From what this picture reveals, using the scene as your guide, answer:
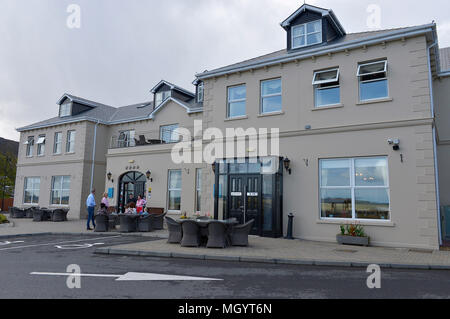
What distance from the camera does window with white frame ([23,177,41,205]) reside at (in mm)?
25531

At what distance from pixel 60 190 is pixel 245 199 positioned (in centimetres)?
1671

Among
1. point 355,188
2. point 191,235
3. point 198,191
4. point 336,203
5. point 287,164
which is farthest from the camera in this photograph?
point 198,191

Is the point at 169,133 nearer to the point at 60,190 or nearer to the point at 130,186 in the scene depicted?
the point at 130,186

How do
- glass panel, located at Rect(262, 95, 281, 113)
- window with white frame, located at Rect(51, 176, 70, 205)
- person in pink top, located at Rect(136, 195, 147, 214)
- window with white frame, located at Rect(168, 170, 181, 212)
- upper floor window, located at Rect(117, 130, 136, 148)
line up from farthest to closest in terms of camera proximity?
window with white frame, located at Rect(51, 176, 70, 205) < upper floor window, located at Rect(117, 130, 136, 148) < window with white frame, located at Rect(168, 170, 181, 212) < person in pink top, located at Rect(136, 195, 147, 214) < glass panel, located at Rect(262, 95, 281, 113)

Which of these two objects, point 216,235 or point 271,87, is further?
point 271,87

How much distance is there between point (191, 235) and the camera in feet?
34.3

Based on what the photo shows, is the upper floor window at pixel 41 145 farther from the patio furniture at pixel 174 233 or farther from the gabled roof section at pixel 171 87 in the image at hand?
the patio furniture at pixel 174 233

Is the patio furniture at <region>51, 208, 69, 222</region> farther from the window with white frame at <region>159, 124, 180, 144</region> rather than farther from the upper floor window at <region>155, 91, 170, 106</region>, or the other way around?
the upper floor window at <region>155, 91, 170, 106</region>

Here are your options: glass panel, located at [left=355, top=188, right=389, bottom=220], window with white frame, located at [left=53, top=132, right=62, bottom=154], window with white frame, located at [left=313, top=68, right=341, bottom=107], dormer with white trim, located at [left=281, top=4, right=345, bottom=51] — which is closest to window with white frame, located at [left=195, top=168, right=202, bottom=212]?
window with white frame, located at [left=313, top=68, right=341, bottom=107]

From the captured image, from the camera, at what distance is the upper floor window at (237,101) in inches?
574

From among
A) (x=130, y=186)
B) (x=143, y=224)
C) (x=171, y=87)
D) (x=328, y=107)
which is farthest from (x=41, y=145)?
(x=328, y=107)

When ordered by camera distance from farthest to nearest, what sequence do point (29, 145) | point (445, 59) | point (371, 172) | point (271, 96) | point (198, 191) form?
point (29, 145) < point (198, 191) < point (445, 59) < point (271, 96) < point (371, 172)

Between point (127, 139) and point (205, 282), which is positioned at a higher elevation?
point (127, 139)

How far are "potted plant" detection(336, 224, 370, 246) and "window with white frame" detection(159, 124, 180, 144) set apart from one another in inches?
461
